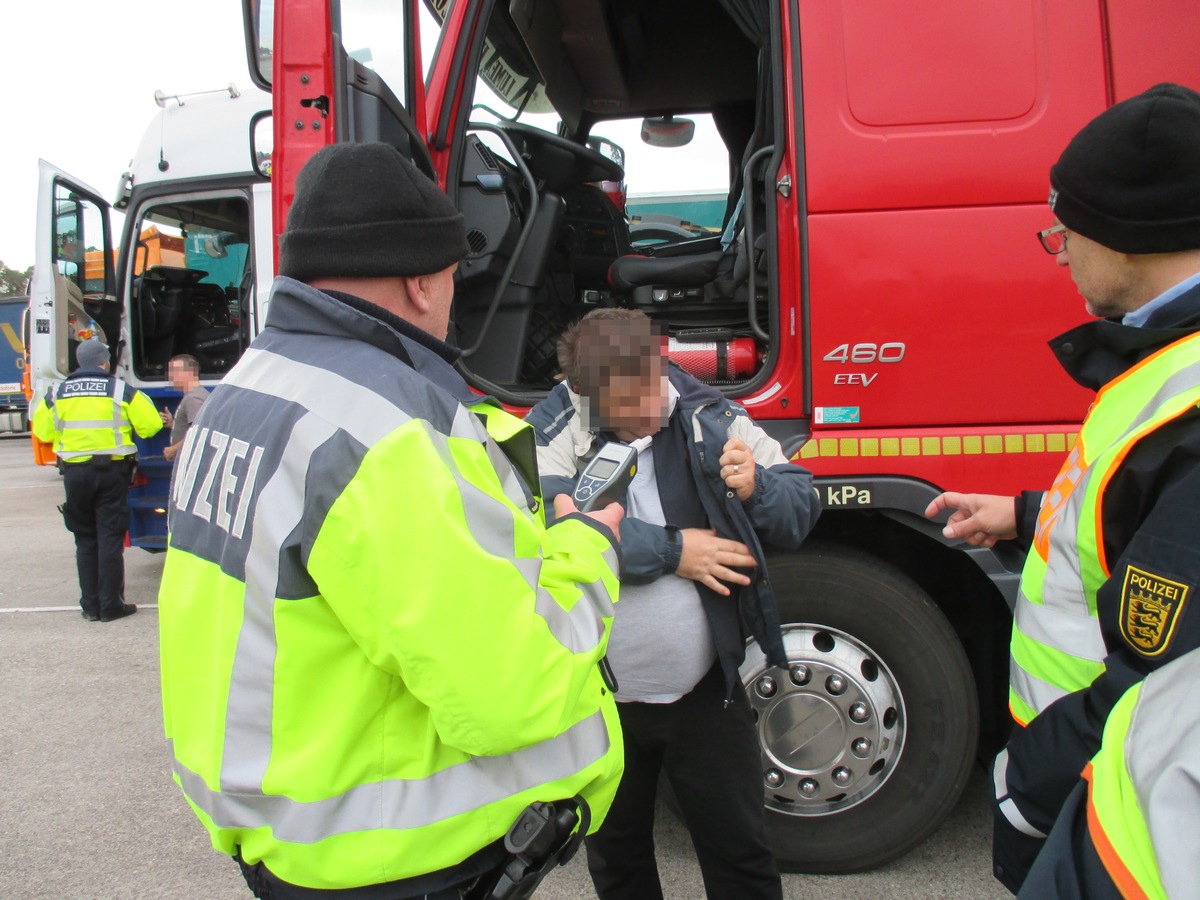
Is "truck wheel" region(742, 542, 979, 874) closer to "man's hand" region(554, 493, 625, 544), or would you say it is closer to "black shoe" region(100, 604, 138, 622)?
"man's hand" region(554, 493, 625, 544)

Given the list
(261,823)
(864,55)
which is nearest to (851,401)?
(864,55)

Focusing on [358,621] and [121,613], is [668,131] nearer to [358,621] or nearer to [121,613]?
[358,621]

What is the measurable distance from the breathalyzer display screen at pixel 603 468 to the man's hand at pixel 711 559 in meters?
0.22

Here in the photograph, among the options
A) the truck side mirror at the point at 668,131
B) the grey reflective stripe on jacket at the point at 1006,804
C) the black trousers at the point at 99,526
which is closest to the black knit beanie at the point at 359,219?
the grey reflective stripe on jacket at the point at 1006,804

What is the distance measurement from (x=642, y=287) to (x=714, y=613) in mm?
1270

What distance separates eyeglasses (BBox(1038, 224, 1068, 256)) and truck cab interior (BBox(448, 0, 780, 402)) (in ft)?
2.77

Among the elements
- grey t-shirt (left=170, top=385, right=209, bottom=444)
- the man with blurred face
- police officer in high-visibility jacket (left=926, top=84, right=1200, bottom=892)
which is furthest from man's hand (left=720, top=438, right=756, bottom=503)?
grey t-shirt (left=170, top=385, right=209, bottom=444)

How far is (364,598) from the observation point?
3.17ft

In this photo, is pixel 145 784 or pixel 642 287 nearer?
pixel 642 287

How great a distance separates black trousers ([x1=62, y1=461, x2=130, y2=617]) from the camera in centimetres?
523

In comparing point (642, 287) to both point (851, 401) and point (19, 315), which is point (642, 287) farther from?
point (19, 315)

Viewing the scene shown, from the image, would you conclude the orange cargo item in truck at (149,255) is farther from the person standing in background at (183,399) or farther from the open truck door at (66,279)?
the person standing in background at (183,399)

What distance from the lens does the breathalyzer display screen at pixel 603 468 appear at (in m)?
1.64

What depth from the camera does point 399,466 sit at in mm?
979
